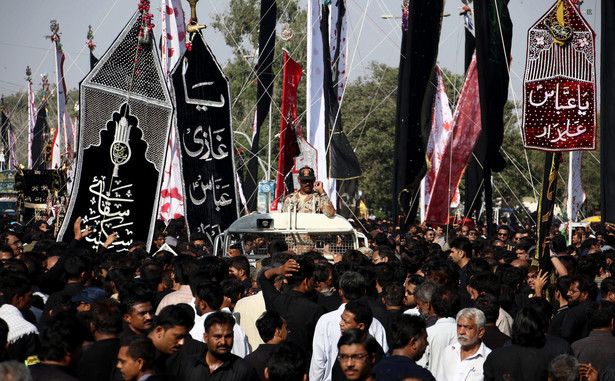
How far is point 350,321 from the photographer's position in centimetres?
603

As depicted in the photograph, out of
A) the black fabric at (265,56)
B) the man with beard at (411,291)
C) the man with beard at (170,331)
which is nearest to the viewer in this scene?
the man with beard at (170,331)

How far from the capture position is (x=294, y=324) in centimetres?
688

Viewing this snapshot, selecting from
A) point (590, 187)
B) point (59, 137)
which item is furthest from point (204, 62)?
point (590, 187)

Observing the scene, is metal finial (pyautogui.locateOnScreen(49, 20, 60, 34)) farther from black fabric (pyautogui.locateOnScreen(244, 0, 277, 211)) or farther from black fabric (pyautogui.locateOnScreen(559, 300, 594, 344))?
black fabric (pyautogui.locateOnScreen(559, 300, 594, 344))

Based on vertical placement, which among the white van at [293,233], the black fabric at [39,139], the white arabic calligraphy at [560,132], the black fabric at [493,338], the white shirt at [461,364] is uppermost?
the black fabric at [39,139]

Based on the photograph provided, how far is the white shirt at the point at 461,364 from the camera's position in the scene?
606 centimetres

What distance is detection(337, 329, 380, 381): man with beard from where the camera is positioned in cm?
498

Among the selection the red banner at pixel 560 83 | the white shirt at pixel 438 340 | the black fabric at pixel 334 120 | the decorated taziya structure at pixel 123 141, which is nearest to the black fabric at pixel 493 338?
the white shirt at pixel 438 340

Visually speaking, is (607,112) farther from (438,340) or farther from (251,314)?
(438,340)

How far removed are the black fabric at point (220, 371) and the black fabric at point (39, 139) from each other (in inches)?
1522

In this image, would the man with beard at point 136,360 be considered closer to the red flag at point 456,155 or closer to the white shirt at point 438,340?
the white shirt at point 438,340

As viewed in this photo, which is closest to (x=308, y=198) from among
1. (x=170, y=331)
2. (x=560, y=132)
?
(x=560, y=132)

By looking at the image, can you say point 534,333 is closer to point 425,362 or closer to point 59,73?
point 425,362

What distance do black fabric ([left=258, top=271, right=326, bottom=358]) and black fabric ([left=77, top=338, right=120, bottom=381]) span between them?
5.31 feet
